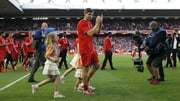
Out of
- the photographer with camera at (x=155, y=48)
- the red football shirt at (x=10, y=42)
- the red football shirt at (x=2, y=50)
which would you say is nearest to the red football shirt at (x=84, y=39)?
the photographer with camera at (x=155, y=48)

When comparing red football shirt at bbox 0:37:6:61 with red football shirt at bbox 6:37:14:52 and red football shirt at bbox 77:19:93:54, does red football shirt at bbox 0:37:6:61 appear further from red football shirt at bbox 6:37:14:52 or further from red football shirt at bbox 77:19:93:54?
red football shirt at bbox 77:19:93:54

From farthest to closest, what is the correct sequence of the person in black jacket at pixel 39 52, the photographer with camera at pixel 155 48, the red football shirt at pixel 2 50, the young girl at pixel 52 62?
the red football shirt at pixel 2 50, the person in black jacket at pixel 39 52, the photographer with camera at pixel 155 48, the young girl at pixel 52 62

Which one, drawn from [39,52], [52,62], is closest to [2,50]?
[39,52]

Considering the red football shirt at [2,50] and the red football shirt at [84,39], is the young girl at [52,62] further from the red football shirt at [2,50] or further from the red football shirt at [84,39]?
→ the red football shirt at [2,50]

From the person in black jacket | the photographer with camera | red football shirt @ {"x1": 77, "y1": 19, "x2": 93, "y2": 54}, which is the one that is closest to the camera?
red football shirt @ {"x1": 77, "y1": 19, "x2": 93, "y2": 54}

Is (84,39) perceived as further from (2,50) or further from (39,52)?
(2,50)

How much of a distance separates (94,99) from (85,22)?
210cm

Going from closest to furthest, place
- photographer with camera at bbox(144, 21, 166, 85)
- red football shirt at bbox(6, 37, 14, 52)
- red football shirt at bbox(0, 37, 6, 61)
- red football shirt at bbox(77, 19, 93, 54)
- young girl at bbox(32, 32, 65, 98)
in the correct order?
young girl at bbox(32, 32, 65, 98)
red football shirt at bbox(77, 19, 93, 54)
photographer with camera at bbox(144, 21, 166, 85)
red football shirt at bbox(0, 37, 6, 61)
red football shirt at bbox(6, 37, 14, 52)

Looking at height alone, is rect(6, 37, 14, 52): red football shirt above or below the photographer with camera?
below

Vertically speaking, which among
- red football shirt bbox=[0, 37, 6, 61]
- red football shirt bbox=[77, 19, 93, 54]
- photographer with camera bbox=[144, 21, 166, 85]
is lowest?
red football shirt bbox=[0, 37, 6, 61]

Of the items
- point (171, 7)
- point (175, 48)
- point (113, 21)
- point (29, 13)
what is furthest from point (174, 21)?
point (175, 48)

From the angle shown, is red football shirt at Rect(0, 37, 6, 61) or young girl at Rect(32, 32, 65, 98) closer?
young girl at Rect(32, 32, 65, 98)

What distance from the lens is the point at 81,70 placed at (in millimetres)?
12781

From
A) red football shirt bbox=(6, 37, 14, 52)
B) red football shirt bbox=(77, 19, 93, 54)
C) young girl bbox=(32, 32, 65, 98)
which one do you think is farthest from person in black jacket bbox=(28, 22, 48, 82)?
red football shirt bbox=(6, 37, 14, 52)
